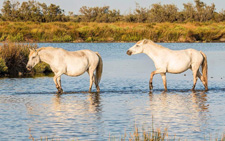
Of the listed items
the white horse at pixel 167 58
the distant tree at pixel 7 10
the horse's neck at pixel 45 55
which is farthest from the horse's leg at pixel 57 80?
the distant tree at pixel 7 10

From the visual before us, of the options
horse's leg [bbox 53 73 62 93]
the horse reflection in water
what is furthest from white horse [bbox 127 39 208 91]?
horse's leg [bbox 53 73 62 93]

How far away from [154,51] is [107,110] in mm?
4438

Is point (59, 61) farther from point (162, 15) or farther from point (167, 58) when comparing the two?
point (162, 15)

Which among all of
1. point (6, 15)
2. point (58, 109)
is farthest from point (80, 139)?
point (6, 15)

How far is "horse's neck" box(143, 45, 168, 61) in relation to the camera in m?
14.8

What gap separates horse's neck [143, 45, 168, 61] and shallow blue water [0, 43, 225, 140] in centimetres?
114

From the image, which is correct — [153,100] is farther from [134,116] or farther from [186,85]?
[186,85]

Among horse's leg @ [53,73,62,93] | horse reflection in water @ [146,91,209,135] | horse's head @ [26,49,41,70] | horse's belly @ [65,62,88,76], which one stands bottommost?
horse reflection in water @ [146,91,209,135]

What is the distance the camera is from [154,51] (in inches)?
582

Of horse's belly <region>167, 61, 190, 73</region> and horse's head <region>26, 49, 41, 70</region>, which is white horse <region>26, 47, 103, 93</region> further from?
horse's belly <region>167, 61, 190, 73</region>

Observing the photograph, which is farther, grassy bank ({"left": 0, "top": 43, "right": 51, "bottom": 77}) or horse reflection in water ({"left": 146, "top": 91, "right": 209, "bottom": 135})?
grassy bank ({"left": 0, "top": 43, "right": 51, "bottom": 77})

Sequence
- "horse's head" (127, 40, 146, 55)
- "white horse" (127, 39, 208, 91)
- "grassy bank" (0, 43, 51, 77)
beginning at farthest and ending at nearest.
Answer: "grassy bank" (0, 43, 51, 77)
"horse's head" (127, 40, 146, 55)
"white horse" (127, 39, 208, 91)

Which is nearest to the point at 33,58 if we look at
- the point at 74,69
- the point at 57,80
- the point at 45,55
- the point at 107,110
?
the point at 45,55

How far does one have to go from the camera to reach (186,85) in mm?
16641
